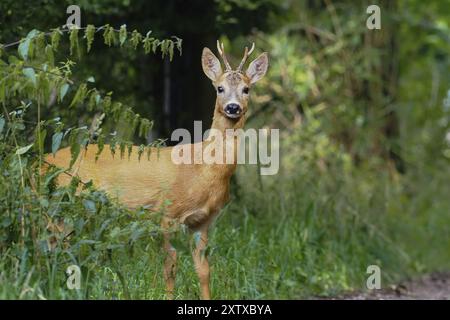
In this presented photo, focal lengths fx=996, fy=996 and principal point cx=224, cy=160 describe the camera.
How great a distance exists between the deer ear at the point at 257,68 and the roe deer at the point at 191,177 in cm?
17

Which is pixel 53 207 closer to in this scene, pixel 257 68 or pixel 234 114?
pixel 234 114

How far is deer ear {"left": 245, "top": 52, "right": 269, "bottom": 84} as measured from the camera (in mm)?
7500

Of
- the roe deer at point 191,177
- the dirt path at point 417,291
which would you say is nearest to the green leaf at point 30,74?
the roe deer at point 191,177

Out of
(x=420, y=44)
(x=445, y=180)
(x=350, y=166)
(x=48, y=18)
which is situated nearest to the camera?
(x=48, y=18)

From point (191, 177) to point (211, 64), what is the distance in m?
0.89

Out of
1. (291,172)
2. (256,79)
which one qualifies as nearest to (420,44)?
(291,172)

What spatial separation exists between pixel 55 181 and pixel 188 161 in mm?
1214

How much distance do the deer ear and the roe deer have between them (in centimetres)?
17

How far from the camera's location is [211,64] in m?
7.40

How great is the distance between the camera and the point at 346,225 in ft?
32.4

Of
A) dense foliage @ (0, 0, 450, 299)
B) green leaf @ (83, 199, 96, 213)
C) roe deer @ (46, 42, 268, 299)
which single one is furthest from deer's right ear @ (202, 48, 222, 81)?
green leaf @ (83, 199, 96, 213)

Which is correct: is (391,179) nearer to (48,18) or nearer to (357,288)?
(357,288)

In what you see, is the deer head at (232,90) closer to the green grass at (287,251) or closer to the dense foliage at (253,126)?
the dense foliage at (253,126)

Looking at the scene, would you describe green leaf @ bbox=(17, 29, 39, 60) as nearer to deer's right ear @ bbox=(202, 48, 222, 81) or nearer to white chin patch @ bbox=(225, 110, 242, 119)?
white chin patch @ bbox=(225, 110, 242, 119)
